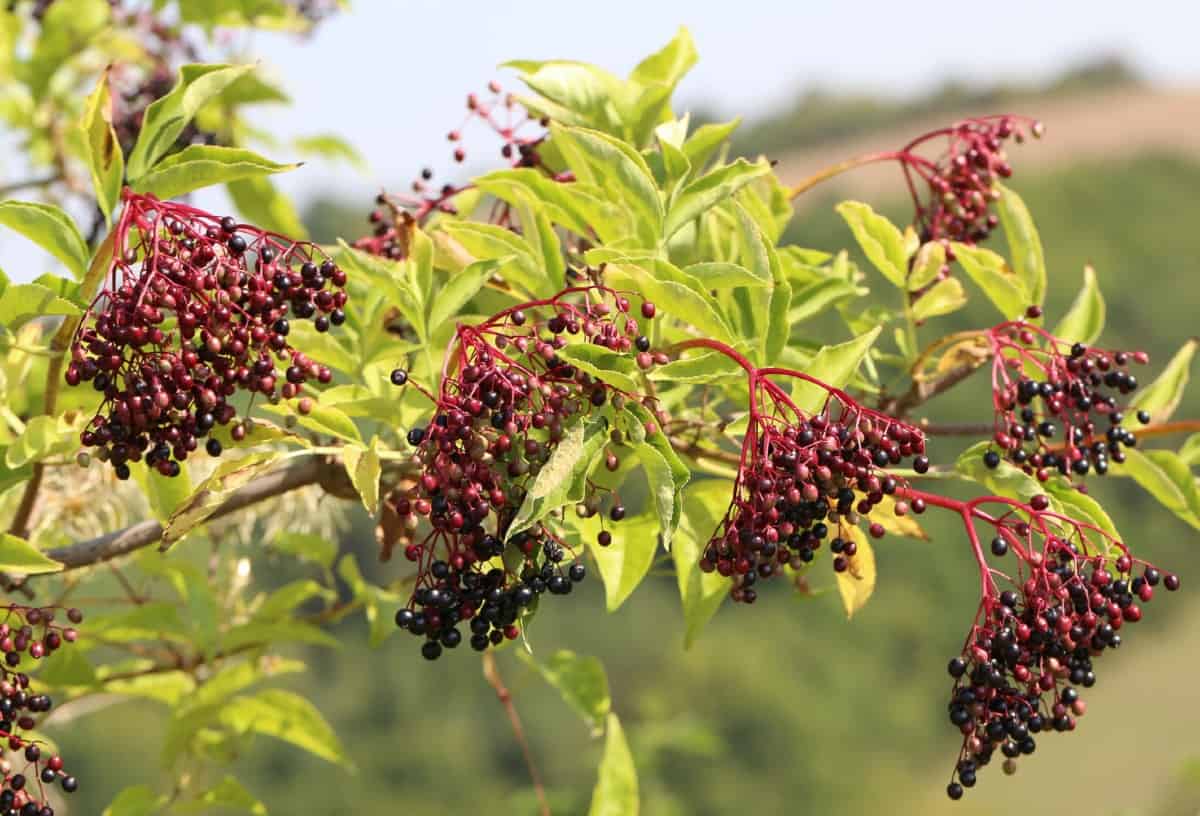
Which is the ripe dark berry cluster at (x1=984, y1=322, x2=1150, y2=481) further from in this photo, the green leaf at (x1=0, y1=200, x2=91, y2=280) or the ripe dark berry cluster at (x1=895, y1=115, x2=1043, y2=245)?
the green leaf at (x1=0, y1=200, x2=91, y2=280)

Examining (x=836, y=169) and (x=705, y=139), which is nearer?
(x=705, y=139)

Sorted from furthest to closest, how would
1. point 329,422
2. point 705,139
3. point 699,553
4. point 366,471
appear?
1. point 705,139
2. point 699,553
3. point 329,422
4. point 366,471

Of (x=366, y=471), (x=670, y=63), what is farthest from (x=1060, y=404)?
(x=366, y=471)

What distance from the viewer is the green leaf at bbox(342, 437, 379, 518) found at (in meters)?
1.31

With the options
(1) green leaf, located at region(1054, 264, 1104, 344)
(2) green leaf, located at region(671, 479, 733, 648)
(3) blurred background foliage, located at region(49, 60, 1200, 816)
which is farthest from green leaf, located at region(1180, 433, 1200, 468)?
(3) blurred background foliage, located at region(49, 60, 1200, 816)

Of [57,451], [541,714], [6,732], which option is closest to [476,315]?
[57,451]

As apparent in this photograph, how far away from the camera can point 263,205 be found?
209 cm

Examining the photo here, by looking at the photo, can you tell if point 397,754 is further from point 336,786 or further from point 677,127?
point 677,127

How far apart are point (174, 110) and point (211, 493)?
0.38 metres

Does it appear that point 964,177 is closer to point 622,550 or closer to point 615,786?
point 622,550

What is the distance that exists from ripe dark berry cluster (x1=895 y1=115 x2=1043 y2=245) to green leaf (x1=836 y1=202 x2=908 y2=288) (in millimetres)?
141

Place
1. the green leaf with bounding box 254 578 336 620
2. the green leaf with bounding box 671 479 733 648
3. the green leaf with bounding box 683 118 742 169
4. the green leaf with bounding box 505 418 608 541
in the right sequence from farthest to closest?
the green leaf with bounding box 254 578 336 620
the green leaf with bounding box 683 118 742 169
the green leaf with bounding box 671 479 733 648
the green leaf with bounding box 505 418 608 541

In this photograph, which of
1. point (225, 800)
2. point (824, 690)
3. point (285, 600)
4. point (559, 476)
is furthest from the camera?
point (824, 690)

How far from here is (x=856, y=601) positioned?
62.0 inches
